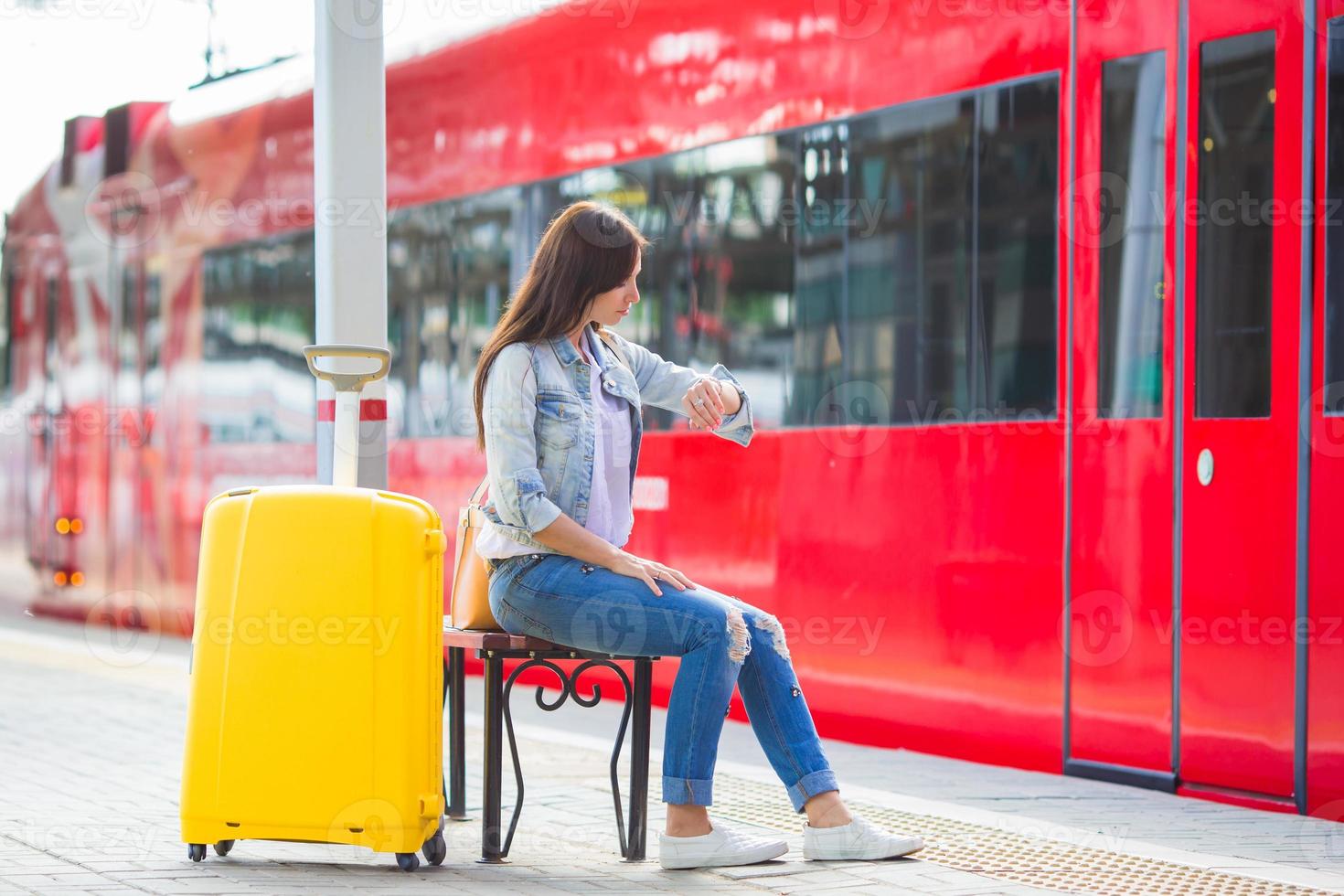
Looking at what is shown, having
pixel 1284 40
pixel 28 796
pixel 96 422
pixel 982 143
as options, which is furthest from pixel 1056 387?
pixel 96 422

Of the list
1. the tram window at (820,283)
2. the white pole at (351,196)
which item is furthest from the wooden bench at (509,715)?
the tram window at (820,283)

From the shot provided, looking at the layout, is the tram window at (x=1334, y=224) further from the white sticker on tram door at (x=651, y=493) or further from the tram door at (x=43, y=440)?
the tram door at (x=43, y=440)

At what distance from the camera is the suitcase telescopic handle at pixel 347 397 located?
475 cm

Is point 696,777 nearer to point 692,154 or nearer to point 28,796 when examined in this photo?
point 28,796

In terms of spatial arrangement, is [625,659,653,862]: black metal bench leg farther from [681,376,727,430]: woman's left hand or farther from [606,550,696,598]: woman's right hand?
[681,376,727,430]: woman's left hand

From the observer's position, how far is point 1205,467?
559 centimetres

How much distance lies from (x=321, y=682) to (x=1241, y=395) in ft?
9.18

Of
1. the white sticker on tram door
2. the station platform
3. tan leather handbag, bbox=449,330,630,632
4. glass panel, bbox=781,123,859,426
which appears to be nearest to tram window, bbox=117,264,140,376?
the station platform

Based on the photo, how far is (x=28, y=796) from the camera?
216 inches

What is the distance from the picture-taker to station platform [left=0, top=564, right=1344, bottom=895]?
4230mm

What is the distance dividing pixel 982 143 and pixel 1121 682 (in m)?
1.80

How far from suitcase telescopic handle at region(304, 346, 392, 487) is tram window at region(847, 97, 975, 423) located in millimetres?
2177

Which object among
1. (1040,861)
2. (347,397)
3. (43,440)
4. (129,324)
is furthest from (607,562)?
(43,440)

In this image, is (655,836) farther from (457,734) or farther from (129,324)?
(129,324)
